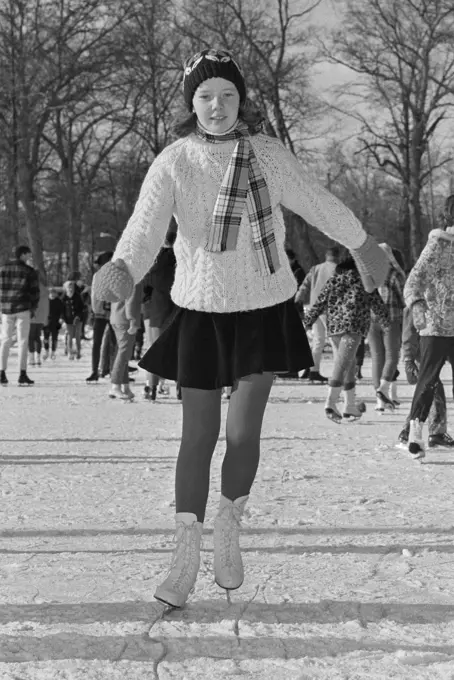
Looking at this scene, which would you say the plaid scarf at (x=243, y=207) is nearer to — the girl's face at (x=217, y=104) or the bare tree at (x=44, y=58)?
the girl's face at (x=217, y=104)

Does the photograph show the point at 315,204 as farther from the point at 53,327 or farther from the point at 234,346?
the point at 53,327

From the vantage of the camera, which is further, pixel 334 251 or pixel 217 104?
pixel 334 251

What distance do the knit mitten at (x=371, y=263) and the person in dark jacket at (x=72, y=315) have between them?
17813 millimetres

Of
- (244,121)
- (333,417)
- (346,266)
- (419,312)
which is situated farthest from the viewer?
(346,266)

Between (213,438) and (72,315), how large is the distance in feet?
59.1

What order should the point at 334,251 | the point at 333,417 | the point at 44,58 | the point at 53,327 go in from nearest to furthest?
the point at 333,417 → the point at 334,251 → the point at 44,58 → the point at 53,327

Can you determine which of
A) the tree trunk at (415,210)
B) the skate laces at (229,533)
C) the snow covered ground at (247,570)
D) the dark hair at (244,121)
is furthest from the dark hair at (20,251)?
the tree trunk at (415,210)

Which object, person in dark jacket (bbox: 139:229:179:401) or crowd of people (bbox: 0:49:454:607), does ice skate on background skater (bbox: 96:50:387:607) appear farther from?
person in dark jacket (bbox: 139:229:179:401)

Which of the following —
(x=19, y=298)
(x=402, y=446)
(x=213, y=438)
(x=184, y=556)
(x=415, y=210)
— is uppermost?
(x=415, y=210)

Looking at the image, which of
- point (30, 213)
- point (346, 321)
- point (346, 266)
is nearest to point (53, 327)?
point (30, 213)

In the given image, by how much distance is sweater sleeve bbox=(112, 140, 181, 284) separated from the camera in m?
3.44

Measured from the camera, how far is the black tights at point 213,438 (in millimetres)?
3436

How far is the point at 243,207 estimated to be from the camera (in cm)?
341

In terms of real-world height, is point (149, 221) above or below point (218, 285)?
above
